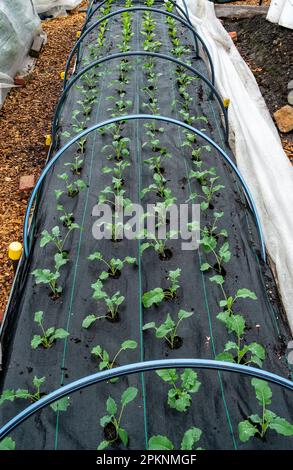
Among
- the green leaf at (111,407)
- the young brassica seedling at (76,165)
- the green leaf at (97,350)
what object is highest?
the young brassica seedling at (76,165)

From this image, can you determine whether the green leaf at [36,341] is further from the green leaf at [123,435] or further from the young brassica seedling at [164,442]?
the young brassica seedling at [164,442]

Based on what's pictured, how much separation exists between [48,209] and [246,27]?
19.2 ft

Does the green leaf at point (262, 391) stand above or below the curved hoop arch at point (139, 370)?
above

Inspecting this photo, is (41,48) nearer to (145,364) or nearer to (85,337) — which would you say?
(85,337)

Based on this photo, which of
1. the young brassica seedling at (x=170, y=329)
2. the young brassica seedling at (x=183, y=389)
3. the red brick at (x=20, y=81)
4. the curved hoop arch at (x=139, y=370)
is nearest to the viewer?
the curved hoop arch at (x=139, y=370)

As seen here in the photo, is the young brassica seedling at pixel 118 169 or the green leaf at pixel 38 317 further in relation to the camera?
the young brassica seedling at pixel 118 169

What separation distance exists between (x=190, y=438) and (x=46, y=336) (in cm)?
102

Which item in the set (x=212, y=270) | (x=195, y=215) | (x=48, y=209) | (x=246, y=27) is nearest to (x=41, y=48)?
(x=246, y=27)

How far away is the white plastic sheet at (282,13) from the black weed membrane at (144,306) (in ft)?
10.4

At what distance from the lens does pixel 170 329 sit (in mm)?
2332

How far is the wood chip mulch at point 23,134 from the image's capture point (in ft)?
13.2

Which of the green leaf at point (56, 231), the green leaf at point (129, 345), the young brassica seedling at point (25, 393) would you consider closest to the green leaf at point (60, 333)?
the young brassica seedling at point (25, 393)

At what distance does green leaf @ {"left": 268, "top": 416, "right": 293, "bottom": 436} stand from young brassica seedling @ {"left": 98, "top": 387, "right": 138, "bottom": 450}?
0.65 meters

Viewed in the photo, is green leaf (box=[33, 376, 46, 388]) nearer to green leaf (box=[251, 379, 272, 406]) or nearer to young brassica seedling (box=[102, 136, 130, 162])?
green leaf (box=[251, 379, 272, 406])
